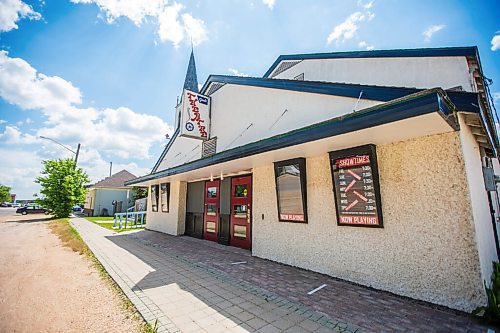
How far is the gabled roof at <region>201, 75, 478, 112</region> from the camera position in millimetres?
3201

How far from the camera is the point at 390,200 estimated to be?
4.20m

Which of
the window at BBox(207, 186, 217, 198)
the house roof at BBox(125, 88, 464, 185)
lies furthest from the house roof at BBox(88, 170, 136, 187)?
the house roof at BBox(125, 88, 464, 185)

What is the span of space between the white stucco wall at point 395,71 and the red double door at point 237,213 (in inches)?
231

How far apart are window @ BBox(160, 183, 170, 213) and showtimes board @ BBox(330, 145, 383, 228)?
987cm

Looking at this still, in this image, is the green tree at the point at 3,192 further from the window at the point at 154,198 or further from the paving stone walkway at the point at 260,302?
the paving stone walkway at the point at 260,302

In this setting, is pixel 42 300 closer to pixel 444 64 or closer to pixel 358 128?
pixel 358 128

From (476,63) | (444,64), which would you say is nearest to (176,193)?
(444,64)

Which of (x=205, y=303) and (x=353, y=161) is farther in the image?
(x=353, y=161)

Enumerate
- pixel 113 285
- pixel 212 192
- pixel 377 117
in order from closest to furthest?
1. pixel 377 117
2. pixel 113 285
3. pixel 212 192

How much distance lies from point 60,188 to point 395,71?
25.9 metres

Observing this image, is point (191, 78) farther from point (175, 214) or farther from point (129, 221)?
point (175, 214)

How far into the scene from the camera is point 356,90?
4824 mm

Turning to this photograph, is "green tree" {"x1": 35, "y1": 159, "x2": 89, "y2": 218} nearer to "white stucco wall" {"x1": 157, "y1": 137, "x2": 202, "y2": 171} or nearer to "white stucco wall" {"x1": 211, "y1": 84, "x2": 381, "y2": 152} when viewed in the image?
"white stucco wall" {"x1": 157, "y1": 137, "x2": 202, "y2": 171}

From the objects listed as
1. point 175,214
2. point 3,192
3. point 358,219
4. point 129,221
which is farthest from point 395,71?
point 3,192
